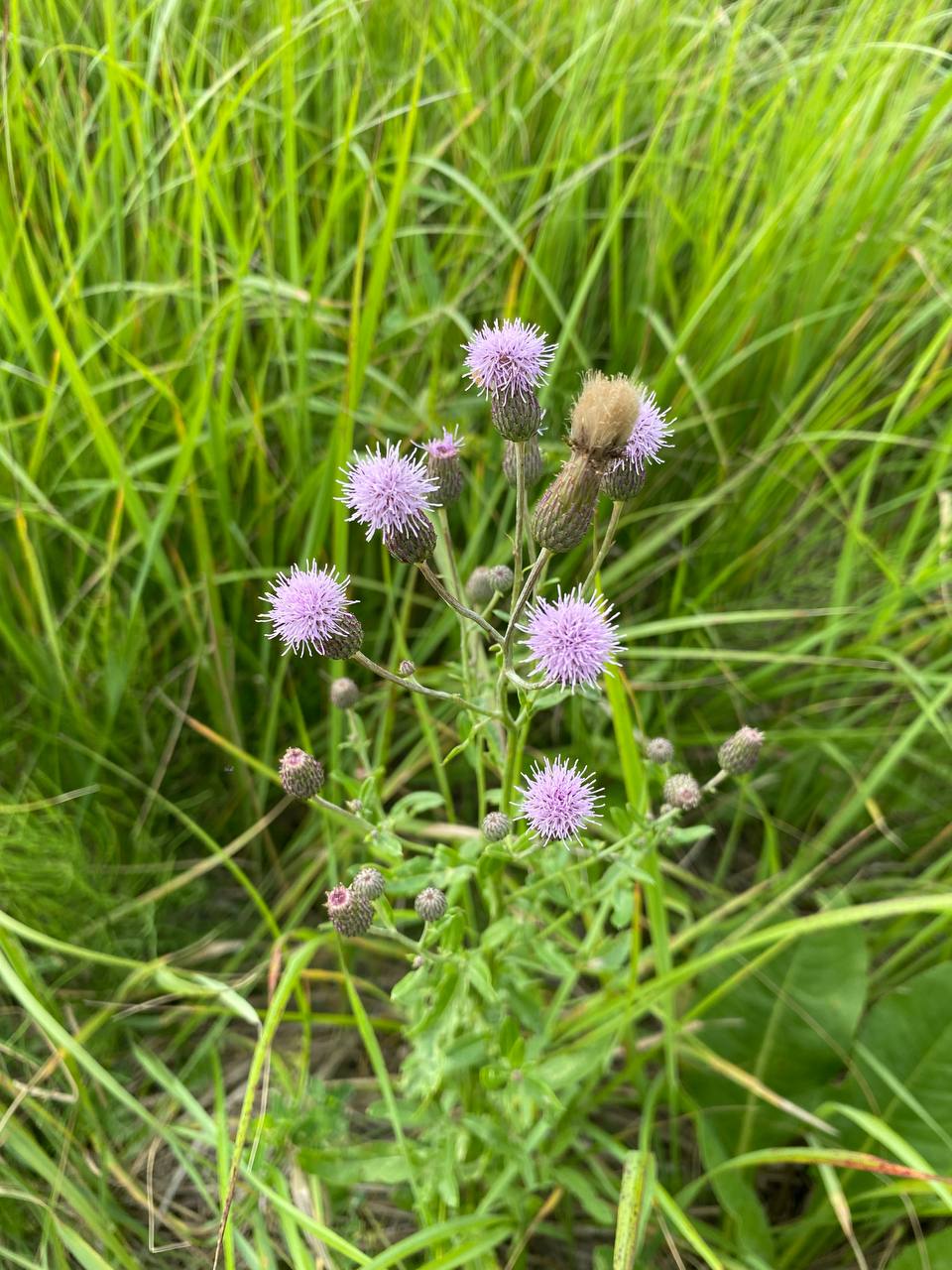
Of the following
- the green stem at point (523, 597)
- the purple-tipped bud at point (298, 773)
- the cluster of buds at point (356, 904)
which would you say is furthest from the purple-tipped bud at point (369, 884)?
the green stem at point (523, 597)

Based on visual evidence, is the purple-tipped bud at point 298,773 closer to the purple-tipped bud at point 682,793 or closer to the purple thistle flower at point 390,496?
the purple thistle flower at point 390,496

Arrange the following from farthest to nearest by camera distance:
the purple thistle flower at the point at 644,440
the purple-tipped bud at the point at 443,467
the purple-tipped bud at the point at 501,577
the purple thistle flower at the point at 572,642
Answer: the purple-tipped bud at the point at 501,577
the purple-tipped bud at the point at 443,467
the purple thistle flower at the point at 644,440
the purple thistle flower at the point at 572,642

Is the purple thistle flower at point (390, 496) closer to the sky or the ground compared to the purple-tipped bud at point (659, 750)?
closer to the sky

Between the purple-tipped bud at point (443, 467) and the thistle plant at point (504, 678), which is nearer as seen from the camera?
the thistle plant at point (504, 678)

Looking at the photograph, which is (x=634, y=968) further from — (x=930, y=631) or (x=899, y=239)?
(x=899, y=239)

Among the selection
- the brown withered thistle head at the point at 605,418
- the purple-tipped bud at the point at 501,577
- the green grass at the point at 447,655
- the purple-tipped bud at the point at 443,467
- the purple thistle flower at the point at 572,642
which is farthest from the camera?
the green grass at the point at 447,655

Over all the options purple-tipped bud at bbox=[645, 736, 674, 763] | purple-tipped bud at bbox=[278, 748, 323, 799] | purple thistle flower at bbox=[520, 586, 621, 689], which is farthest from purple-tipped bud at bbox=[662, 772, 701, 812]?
purple-tipped bud at bbox=[278, 748, 323, 799]

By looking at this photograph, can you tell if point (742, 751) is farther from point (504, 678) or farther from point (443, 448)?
point (443, 448)

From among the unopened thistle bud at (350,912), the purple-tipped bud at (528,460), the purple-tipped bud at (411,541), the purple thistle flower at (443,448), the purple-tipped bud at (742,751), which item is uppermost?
the purple thistle flower at (443,448)
